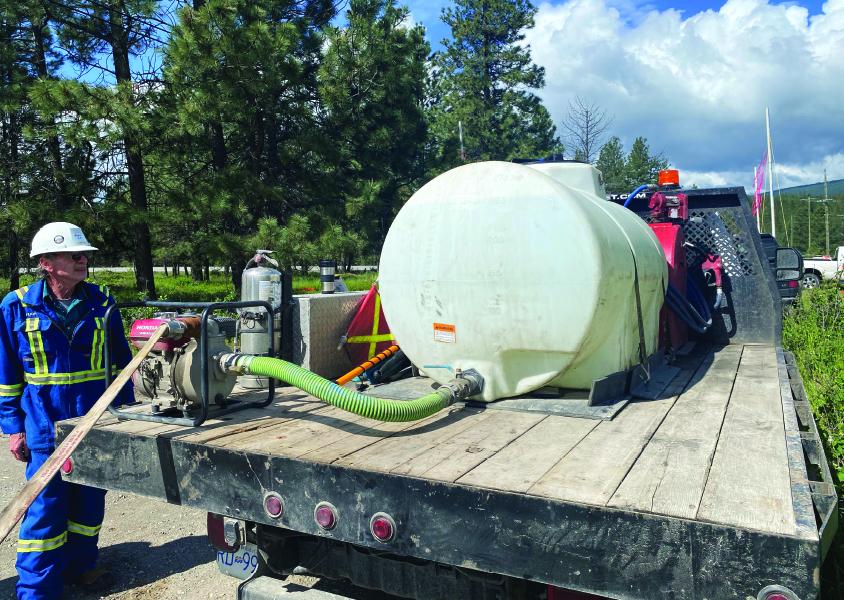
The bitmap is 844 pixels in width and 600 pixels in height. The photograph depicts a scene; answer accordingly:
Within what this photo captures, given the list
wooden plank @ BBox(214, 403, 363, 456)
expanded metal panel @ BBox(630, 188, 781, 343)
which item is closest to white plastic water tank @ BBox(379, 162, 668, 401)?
wooden plank @ BBox(214, 403, 363, 456)

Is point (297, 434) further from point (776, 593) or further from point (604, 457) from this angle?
point (776, 593)

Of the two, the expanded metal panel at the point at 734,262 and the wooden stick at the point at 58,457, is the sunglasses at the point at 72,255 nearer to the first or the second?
the wooden stick at the point at 58,457

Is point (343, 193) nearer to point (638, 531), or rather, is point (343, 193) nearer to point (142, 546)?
point (142, 546)

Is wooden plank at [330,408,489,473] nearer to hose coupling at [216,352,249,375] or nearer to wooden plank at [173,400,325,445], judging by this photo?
wooden plank at [173,400,325,445]

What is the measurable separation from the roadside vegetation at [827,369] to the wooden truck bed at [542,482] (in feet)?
2.53

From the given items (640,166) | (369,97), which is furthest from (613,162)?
(369,97)

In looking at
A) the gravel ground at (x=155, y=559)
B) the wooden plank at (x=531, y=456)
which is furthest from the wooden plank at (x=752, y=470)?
the gravel ground at (x=155, y=559)

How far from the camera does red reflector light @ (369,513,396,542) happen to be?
208 centimetres

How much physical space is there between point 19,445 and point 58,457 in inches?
50.3

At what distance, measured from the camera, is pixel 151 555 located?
407cm

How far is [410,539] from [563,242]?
1.41m

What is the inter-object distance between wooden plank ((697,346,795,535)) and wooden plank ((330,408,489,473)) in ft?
3.16

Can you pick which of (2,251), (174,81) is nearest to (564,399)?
(174,81)

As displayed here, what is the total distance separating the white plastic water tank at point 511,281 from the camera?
9.34 ft
